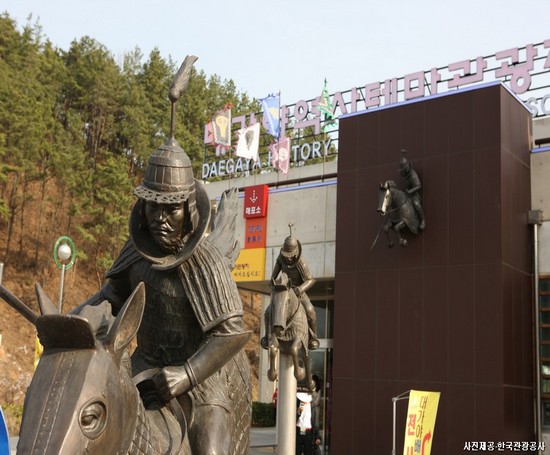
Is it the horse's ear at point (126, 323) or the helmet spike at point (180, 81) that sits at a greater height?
the helmet spike at point (180, 81)

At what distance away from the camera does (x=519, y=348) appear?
15344mm

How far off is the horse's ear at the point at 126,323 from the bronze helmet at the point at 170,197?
787mm

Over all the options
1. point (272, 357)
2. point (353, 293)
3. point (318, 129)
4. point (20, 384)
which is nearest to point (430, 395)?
point (272, 357)

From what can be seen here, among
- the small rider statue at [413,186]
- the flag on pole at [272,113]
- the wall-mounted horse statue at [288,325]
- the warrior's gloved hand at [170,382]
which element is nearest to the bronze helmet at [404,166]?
the small rider statue at [413,186]

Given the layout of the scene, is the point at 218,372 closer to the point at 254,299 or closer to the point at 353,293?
the point at 353,293

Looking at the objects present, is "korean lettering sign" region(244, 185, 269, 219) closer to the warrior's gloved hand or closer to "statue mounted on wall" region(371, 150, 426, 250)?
"statue mounted on wall" region(371, 150, 426, 250)

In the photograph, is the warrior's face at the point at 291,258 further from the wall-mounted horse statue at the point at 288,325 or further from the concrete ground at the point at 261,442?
the concrete ground at the point at 261,442

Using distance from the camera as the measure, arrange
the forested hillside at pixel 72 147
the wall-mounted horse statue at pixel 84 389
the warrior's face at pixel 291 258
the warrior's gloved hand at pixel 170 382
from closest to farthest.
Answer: the wall-mounted horse statue at pixel 84 389
the warrior's gloved hand at pixel 170 382
the warrior's face at pixel 291 258
the forested hillside at pixel 72 147

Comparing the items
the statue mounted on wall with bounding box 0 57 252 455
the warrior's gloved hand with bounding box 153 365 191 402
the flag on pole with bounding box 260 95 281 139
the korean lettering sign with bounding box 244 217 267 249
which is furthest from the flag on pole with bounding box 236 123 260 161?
the warrior's gloved hand with bounding box 153 365 191 402

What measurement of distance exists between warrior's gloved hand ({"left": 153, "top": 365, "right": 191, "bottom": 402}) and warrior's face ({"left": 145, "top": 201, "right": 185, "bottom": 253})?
1.99ft

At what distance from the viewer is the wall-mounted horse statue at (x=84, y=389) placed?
7.72ft

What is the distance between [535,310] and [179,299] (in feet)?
44.6

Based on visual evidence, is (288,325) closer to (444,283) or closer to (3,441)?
(3,441)

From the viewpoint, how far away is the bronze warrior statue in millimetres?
3438
